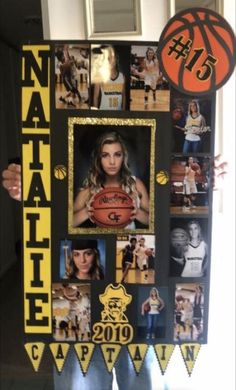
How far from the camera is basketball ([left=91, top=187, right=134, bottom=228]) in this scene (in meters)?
0.78

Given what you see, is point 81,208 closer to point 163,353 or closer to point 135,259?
point 135,259

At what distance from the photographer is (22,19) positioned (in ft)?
2.80

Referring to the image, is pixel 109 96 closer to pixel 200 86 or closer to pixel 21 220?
pixel 200 86

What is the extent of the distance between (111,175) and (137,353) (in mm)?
333

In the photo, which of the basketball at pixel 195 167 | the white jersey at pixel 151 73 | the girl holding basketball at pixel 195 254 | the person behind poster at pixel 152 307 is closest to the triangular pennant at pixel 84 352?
the person behind poster at pixel 152 307

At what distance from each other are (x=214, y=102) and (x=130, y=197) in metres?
0.22

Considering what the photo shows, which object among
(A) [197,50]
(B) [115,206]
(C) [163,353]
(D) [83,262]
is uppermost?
(A) [197,50]

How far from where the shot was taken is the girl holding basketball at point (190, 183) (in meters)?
0.77

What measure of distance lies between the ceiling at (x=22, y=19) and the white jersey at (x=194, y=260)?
0.46m

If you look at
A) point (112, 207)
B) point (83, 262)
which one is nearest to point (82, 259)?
point (83, 262)

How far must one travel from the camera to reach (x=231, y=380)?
2.78 feet

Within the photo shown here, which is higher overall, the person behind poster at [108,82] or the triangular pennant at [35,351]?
the person behind poster at [108,82]

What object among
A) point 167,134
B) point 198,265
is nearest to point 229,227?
point 198,265

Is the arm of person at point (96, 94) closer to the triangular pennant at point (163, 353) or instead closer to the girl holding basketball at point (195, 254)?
the girl holding basketball at point (195, 254)
